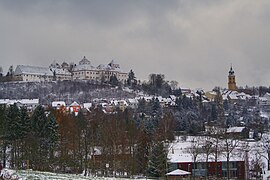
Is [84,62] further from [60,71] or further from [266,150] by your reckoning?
[266,150]

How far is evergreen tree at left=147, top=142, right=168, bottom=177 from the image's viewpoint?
33.2m

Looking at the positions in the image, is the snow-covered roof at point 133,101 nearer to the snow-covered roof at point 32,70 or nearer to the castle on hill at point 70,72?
the castle on hill at point 70,72

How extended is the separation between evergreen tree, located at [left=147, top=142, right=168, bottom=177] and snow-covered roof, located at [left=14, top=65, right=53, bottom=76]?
144838 mm

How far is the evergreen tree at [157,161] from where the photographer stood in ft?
109

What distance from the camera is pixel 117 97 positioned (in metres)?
147

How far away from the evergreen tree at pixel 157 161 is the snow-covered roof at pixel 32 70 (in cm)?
14484

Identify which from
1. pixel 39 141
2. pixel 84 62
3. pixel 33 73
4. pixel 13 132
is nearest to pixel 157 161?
pixel 39 141

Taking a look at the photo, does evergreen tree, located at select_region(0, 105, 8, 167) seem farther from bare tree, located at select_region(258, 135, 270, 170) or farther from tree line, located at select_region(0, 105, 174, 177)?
bare tree, located at select_region(258, 135, 270, 170)

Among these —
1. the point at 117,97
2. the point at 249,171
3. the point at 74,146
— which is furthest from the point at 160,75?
the point at 74,146

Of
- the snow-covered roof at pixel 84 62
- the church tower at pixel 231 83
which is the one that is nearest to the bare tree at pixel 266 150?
the church tower at pixel 231 83

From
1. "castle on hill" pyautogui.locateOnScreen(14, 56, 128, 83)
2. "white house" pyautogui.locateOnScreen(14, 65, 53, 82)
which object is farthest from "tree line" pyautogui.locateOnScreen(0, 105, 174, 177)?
"white house" pyautogui.locateOnScreen(14, 65, 53, 82)

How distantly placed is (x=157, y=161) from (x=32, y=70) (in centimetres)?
14913

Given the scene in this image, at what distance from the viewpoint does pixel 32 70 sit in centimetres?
17500

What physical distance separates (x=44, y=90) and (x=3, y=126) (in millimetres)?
113079
